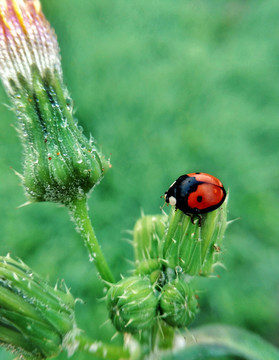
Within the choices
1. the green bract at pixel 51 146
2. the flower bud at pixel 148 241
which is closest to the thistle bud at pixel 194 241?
the flower bud at pixel 148 241

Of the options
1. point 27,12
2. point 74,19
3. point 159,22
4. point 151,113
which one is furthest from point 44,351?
point 159,22

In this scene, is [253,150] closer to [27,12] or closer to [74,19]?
[74,19]

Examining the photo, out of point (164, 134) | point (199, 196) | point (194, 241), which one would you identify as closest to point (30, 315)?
point (194, 241)

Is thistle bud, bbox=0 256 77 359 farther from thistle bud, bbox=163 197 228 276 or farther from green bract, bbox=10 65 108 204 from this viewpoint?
thistle bud, bbox=163 197 228 276

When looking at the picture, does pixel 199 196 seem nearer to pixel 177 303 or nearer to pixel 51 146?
pixel 177 303

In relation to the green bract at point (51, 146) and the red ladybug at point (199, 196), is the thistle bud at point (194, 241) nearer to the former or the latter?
the red ladybug at point (199, 196)

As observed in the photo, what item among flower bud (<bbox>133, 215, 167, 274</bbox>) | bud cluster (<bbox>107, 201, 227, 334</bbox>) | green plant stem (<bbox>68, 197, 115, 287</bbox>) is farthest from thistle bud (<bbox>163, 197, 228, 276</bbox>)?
green plant stem (<bbox>68, 197, 115, 287</bbox>)
